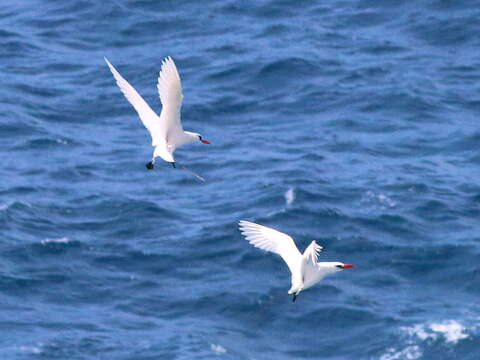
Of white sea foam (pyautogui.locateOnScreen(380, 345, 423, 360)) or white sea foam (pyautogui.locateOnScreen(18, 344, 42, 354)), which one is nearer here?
white sea foam (pyautogui.locateOnScreen(380, 345, 423, 360))

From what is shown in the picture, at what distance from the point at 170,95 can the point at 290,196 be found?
1037 inches

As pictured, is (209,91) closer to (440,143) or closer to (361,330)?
(440,143)

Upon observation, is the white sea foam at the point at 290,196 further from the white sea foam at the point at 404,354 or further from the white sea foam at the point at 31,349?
the white sea foam at the point at 31,349

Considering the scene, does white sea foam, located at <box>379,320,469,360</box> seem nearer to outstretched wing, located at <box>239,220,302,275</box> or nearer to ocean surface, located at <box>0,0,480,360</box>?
ocean surface, located at <box>0,0,480,360</box>

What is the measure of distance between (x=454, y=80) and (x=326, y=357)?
65.7 feet

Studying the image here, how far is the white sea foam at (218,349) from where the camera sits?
5078 cm

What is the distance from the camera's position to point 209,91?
67250 millimetres

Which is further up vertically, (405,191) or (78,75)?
(78,75)

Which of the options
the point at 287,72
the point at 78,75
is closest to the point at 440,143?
the point at 287,72

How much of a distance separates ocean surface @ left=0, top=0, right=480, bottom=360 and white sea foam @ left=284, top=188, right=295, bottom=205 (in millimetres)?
246

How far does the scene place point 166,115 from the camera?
32.5 m

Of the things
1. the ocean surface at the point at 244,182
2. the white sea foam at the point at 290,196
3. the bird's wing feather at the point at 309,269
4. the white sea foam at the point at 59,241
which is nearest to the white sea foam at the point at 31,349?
the ocean surface at the point at 244,182

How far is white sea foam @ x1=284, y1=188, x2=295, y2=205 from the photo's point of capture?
57.7 metres

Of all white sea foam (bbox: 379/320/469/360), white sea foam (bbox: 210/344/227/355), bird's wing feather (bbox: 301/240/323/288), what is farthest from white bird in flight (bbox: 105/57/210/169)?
white sea foam (bbox: 379/320/469/360)
